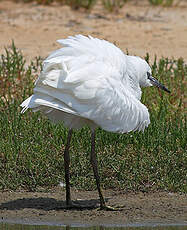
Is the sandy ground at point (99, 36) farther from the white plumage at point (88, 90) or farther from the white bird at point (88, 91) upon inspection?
the white plumage at point (88, 90)

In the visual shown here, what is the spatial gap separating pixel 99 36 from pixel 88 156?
4650 mm

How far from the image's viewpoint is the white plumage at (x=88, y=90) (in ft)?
17.4

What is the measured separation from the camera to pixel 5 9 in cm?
1226

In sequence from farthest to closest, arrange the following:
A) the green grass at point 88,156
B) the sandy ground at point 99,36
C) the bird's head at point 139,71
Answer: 1. the green grass at point 88,156
2. the bird's head at point 139,71
3. the sandy ground at point 99,36

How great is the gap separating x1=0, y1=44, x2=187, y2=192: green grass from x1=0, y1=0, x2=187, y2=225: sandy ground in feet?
0.40

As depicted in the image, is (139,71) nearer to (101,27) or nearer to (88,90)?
(88,90)

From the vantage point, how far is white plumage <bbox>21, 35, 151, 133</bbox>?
17.4 feet

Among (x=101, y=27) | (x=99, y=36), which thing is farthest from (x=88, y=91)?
(x=101, y=27)

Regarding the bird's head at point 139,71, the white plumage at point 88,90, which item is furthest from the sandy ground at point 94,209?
the bird's head at point 139,71

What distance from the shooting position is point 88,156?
645 cm

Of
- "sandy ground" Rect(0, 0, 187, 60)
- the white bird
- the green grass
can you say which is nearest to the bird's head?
the white bird

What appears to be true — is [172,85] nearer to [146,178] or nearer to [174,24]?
[146,178]

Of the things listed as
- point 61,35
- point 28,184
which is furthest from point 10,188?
point 61,35

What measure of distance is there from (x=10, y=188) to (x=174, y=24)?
6.17m
